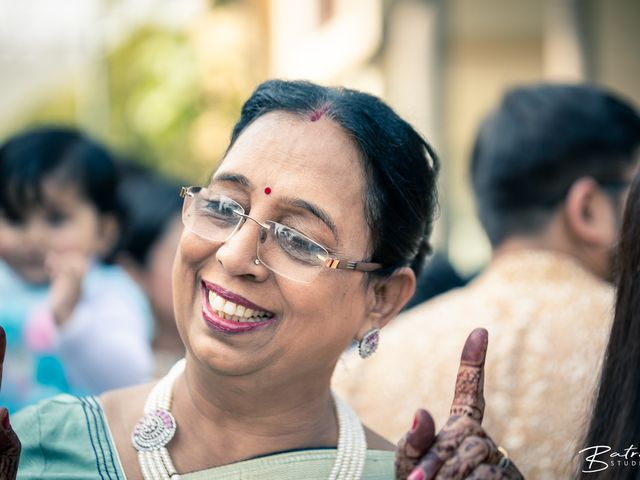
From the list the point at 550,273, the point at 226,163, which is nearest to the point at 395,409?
the point at 550,273

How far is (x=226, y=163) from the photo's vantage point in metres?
2.37

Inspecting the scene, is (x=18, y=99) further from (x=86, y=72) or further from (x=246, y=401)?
(x=246, y=401)

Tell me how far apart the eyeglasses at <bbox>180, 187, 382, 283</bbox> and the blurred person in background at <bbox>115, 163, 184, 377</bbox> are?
3002mm

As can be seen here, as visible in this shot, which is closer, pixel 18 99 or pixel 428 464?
pixel 428 464

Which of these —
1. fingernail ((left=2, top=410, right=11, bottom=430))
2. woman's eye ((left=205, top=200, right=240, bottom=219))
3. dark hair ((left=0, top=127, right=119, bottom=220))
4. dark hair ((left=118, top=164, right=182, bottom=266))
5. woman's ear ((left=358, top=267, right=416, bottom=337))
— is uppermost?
woman's eye ((left=205, top=200, right=240, bottom=219))

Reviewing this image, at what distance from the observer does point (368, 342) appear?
247cm

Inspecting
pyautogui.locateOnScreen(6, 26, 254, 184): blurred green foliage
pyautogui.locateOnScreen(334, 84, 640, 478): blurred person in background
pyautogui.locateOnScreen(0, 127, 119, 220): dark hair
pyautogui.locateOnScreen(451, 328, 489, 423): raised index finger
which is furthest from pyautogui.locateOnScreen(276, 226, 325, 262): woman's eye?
pyautogui.locateOnScreen(6, 26, 254, 184): blurred green foliage

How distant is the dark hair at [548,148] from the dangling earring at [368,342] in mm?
1329

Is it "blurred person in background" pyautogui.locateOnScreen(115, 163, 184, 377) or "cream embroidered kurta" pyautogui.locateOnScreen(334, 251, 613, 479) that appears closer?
"cream embroidered kurta" pyautogui.locateOnScreen(334, 251, 613, 479)

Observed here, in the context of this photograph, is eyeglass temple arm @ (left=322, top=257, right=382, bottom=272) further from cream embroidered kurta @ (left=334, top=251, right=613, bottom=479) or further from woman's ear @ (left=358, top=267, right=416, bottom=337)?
cream embroidered kurta @ (left=334, top=251, right=613, bottom=479)

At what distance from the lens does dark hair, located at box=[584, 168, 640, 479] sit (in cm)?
191

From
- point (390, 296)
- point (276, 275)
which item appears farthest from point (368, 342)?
point (276, 275)

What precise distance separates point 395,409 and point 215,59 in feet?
33.7

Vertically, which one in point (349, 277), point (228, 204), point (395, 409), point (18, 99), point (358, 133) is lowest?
point (18, 99)
